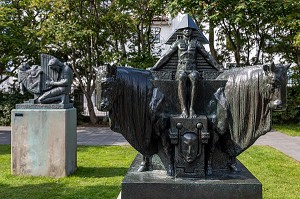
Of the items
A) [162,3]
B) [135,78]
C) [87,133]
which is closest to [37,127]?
[135,78]

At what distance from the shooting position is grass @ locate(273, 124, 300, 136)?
1417 cm

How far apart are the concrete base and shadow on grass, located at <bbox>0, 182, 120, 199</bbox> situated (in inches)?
21.9

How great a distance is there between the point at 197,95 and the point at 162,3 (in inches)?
488

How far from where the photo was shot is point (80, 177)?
715cm

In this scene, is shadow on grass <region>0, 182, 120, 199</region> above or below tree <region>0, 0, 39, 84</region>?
below

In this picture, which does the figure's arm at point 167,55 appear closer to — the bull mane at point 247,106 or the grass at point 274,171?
the bull mane at point 247,106

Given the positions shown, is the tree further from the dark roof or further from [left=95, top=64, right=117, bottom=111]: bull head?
[left=95, top=64, right=117, bottom=111]: bull head

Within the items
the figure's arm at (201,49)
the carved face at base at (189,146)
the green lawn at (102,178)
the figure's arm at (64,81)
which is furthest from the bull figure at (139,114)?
the figure's arm at (64,81)

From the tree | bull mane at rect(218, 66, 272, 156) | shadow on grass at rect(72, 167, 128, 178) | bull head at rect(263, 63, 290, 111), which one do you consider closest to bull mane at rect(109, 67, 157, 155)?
bull mane at rect(218, 66, 272, 156)

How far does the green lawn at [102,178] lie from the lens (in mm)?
6004

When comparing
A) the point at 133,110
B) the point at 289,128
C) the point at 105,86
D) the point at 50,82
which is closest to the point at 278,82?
the point at 133,110

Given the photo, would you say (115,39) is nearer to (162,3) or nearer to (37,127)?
(162,3)

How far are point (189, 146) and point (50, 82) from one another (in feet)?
16.9

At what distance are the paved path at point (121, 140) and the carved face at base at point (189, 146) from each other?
696 cm
